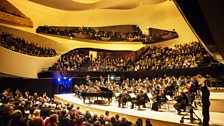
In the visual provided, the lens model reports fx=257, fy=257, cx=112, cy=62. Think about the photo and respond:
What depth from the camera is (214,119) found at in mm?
7082

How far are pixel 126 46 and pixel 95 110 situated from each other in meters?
14.9

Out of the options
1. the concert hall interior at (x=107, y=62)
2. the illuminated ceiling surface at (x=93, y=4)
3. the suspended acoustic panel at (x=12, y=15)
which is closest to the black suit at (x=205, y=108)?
the concert hall interior at (x=107, y=62)

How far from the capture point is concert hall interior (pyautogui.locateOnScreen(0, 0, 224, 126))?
26.8 ft

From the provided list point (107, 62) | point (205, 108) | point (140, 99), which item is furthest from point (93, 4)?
point (205, 108)

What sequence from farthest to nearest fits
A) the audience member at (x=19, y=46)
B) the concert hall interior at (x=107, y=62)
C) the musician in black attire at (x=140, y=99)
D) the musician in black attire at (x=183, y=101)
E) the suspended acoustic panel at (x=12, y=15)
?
the suspended acoustic panel at (x=12, y=15)
the audience member at (x=19, y=46)
the musician in black attire at (x=140, y=99)
the concert hall interior at (x=107, y=62)
the musician in black attire at (x=183, y=101)

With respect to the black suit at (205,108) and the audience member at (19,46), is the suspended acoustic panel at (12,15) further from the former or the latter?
the black suit at (205,108)

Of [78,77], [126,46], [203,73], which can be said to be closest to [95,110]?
[203,73]

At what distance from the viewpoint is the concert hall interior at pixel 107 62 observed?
26.8 feet

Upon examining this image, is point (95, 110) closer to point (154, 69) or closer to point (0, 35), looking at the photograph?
point (154, 69)

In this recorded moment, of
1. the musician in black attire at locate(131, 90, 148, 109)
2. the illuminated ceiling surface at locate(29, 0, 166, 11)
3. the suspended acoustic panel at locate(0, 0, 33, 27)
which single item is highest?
the illuminated ceiling surface at locate(29, 0, 166, 11)

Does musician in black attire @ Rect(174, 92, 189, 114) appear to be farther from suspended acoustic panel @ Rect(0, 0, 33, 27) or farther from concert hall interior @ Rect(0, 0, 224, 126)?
suspended acoustic panel @ Rect(0, 0, 33, 27)

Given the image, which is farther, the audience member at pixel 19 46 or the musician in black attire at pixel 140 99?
the audience member at pixel 19 46

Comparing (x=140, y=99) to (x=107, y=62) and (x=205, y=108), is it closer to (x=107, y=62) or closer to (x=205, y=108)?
(x=205, y=108)

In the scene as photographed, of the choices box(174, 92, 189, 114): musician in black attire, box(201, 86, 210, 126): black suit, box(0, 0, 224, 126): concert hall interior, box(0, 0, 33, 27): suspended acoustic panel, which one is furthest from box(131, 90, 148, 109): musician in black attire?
box(0, 0, 33, 27): suspended acoustic panel
